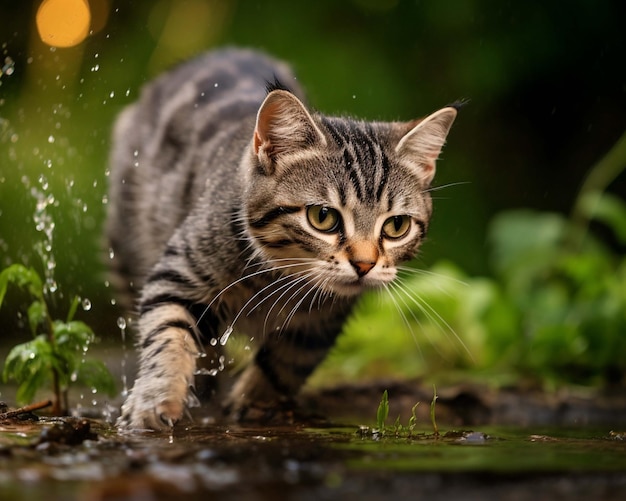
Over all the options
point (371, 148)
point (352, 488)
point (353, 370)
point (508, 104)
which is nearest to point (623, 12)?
point (508, 104)

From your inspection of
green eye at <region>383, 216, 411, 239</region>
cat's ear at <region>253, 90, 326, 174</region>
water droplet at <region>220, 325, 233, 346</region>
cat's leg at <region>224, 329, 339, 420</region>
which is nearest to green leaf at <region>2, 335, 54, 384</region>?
water droplet at <region>220, 325, 233, 346</region>

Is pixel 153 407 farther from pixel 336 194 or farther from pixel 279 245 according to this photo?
pixel 336 194

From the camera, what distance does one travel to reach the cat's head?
3.06 m

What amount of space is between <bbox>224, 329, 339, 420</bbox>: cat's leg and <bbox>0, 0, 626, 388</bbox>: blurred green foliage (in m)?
1.81

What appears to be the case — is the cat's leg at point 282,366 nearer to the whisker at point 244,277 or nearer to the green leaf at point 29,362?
the whisker at point 244,277

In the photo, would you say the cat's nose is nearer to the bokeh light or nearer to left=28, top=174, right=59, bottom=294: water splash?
left=28, top=174, right=59, bottom=294: water splash

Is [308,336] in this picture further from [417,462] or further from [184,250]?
[417,462]

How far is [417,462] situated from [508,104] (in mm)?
5250

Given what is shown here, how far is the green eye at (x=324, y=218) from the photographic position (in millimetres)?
3080

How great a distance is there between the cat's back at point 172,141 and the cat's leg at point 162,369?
2.64 ft

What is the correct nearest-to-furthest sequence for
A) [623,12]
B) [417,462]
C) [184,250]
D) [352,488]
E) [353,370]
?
[352,488], [417,462], [184,250], [353,370], [623,12]

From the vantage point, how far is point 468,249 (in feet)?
22.6

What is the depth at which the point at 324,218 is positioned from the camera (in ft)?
10.1

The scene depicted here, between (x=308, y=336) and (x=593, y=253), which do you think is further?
(x=593, y=253)
